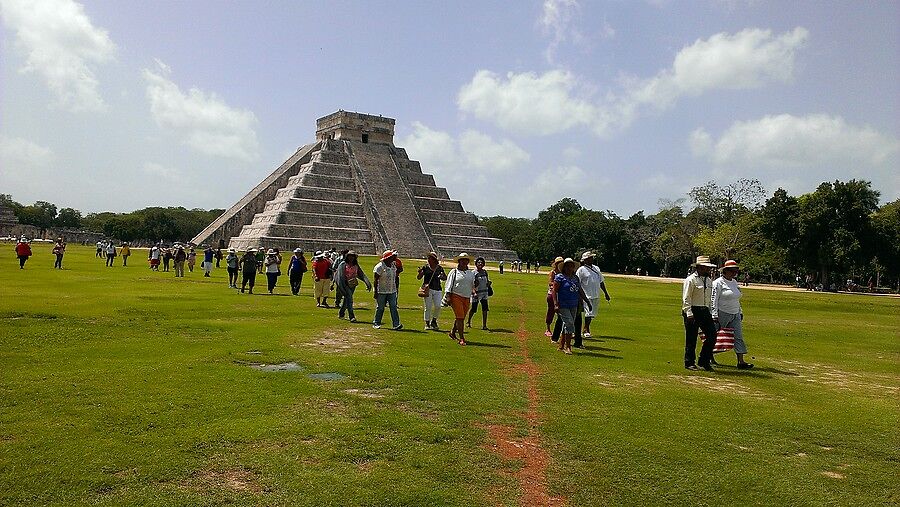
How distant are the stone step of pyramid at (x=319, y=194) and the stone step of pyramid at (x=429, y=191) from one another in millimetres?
7452

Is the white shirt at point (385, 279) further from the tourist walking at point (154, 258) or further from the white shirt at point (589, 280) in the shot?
the tourist walking at point (154, 258)

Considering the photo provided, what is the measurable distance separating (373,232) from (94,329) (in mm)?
46856

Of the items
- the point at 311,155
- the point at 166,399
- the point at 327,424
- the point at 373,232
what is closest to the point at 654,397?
the point at 327,424

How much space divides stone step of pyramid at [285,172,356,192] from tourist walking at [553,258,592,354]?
52.0 meters

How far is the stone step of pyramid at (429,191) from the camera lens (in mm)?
67688

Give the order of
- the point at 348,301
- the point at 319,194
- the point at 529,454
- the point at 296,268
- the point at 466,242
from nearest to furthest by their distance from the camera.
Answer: the point at 529,454 < the point at 348,301 < the point at 296,268 < the point at 319,194 < the point at 466,242

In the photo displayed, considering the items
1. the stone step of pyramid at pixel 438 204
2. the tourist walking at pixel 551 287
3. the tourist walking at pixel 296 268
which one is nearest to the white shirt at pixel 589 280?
the tourist walking at pixel 551 287

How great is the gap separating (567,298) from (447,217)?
181ft

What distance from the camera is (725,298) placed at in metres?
9.37

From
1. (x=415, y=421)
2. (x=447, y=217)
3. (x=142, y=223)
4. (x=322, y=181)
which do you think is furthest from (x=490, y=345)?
(x=142, y=223)

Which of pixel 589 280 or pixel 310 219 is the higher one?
pixel 310 219

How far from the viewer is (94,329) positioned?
34.6 feet

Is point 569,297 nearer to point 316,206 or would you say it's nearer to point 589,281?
point 589,281

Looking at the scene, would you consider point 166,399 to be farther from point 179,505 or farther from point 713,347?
point 713,347
